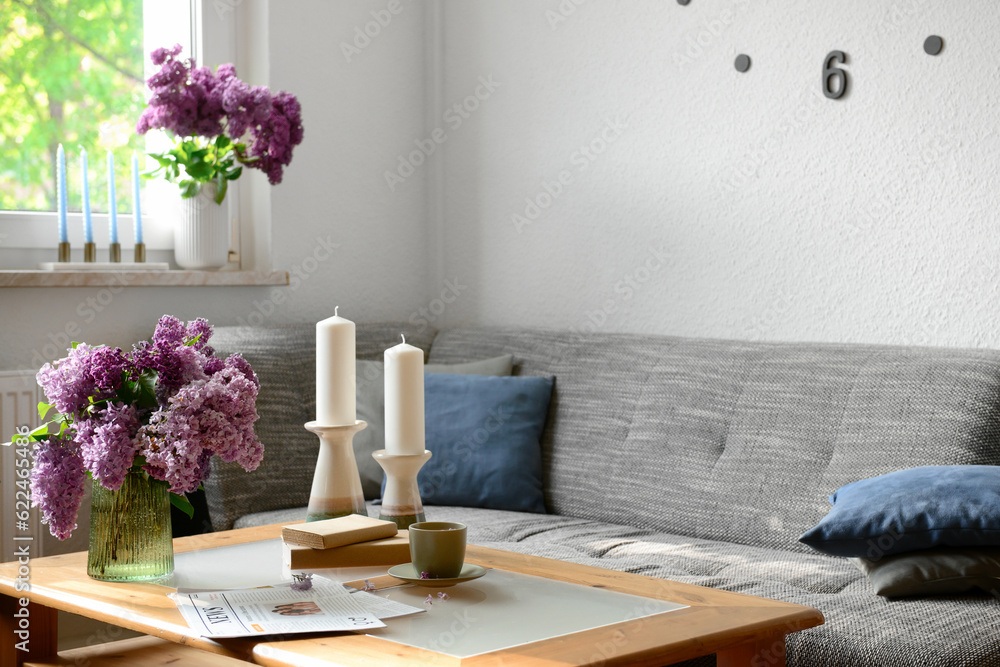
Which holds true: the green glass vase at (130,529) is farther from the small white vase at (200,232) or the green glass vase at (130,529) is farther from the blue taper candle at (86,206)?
the small white vase at (200,232)

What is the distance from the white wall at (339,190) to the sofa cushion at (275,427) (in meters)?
0.29

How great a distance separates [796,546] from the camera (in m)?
2.04

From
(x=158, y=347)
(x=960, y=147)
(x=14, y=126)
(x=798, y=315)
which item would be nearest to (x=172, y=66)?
(x=14, y=126)

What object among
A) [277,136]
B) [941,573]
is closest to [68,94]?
[277,136]

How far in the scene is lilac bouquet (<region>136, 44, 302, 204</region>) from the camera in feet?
8.63

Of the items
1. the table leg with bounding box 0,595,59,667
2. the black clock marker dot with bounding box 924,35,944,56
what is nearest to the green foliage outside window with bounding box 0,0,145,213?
the table leg with bounding box 0,595,59,667

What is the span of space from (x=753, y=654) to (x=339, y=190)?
2.27 meters

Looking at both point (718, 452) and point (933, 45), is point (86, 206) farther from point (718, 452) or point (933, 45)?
point (933, 45)

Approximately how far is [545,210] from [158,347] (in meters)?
Answer: 1.78

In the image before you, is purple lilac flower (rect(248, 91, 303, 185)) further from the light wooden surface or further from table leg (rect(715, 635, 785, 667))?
table leg (rect(715, 635, 785, 667))

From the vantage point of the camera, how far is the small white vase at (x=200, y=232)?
2842mm

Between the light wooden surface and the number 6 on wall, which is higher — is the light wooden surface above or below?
below

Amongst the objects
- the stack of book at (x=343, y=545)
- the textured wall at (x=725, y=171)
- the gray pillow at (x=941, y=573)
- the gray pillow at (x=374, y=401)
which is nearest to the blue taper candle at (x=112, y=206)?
the gray pillow at (x=374, y=401)

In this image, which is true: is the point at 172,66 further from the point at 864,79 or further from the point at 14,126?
the point at 864,79
